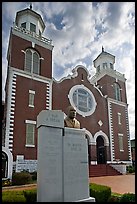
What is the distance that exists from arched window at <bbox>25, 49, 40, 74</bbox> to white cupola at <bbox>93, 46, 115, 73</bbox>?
11699mm

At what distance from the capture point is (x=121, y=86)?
1148 inches

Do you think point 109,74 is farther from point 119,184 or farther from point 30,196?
point 30,196

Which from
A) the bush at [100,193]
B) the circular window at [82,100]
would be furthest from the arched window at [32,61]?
the bush at [100,193]

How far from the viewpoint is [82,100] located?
24359 mm

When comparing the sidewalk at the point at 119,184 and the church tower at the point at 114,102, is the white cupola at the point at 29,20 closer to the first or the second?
the church tower at the point at 114,102

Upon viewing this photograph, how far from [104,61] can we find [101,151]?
531 inches

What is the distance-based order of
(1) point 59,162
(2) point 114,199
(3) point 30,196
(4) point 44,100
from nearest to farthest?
(1) point 59,162
(3) point 30,196
(2) point 114,199
(4) point 44,100

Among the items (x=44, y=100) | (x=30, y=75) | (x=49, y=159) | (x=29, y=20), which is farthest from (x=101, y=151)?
(x=49, y=159)

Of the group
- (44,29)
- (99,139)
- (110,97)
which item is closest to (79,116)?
(99,139)

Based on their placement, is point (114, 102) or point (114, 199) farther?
point (114, 102)

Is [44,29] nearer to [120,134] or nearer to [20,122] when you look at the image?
[20,122]

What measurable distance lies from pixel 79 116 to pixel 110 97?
20.9 ft

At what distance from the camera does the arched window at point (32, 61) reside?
2084cm

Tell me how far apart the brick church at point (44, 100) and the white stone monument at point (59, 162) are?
10827 mm
